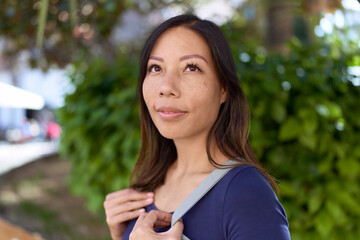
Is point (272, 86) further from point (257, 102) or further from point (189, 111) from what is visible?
point (189, 111)

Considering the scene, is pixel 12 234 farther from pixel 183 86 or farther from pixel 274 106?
pixel 274 106

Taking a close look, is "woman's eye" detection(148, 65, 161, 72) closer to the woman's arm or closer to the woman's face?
the woman's face

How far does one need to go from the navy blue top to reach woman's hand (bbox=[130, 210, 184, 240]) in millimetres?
60

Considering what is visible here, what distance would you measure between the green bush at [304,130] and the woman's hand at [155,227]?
165 cm

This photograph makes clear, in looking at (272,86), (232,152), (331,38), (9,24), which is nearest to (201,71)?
(232,152)

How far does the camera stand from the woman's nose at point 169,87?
3.68 feet

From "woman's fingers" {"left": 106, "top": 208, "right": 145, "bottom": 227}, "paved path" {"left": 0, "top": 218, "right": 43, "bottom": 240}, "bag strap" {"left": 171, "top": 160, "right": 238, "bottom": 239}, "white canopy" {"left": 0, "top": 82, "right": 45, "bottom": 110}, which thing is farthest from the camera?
"white canopy" {"left": 0, "top": 82, "right": 45, "bottom": 110}

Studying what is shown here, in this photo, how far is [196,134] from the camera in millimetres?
1236

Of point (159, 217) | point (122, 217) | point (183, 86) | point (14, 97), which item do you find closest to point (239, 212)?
point (159, 217)

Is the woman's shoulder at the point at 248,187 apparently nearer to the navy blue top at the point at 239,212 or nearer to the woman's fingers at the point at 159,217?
the navy blue top at the point at 239,212

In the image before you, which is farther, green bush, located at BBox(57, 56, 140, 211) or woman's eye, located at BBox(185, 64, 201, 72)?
green bush, located at BBox(57, 56, 140, 211)

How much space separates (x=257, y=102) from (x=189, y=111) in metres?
1.81

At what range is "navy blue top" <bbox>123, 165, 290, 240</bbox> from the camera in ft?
3.07

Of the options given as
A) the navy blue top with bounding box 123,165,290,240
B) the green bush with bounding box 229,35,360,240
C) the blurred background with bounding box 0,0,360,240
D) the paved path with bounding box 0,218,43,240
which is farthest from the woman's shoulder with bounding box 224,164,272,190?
the paved path with bounding box 0,218,43,240
